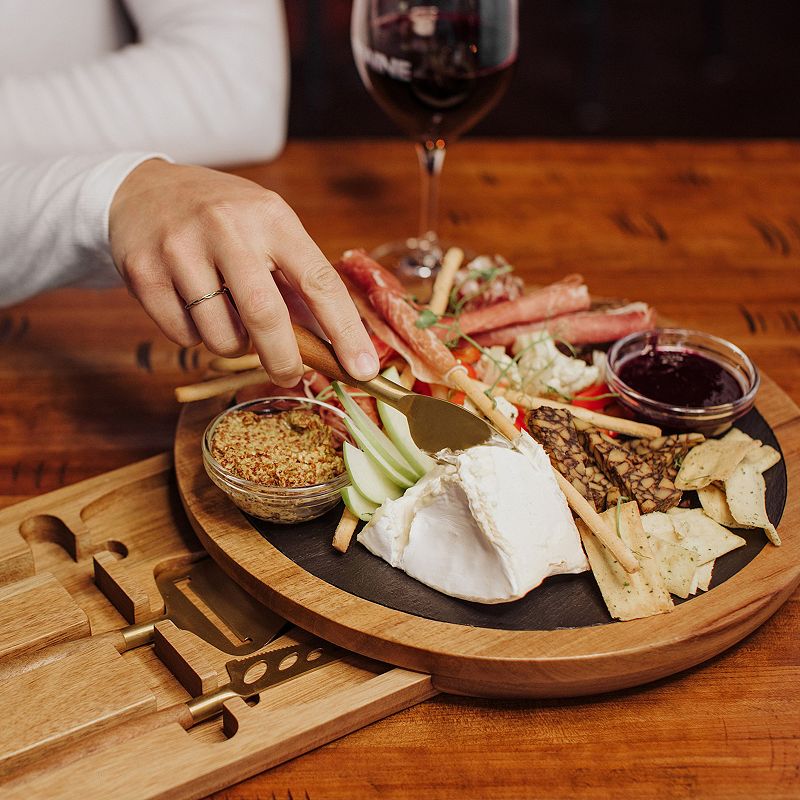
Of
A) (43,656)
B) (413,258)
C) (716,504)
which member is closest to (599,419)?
(716,504)

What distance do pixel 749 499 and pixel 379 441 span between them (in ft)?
1.88

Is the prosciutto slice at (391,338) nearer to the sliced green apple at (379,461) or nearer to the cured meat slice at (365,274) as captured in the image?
the cured meat slice at (365,274)

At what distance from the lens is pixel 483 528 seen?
123 cm

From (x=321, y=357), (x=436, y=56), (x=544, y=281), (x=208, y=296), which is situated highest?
(x=436, y=56)

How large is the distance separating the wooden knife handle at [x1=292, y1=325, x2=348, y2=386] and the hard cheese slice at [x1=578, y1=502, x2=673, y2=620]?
42 cm

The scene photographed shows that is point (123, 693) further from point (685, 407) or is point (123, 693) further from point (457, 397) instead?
point (685, 407)

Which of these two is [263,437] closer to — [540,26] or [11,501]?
[11,501]

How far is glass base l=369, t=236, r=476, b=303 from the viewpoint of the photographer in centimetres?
219

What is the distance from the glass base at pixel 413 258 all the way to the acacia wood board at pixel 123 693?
93 cm

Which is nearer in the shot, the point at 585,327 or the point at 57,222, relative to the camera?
the point at 57,222

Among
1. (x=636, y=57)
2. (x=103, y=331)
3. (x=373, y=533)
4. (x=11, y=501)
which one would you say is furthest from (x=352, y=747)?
(x=636, y=57)

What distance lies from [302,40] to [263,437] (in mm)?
6109

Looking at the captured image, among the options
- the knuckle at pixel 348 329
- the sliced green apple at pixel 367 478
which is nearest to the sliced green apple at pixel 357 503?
the sliced green apple at pixel 367 478

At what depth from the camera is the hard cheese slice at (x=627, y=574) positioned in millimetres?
1280
